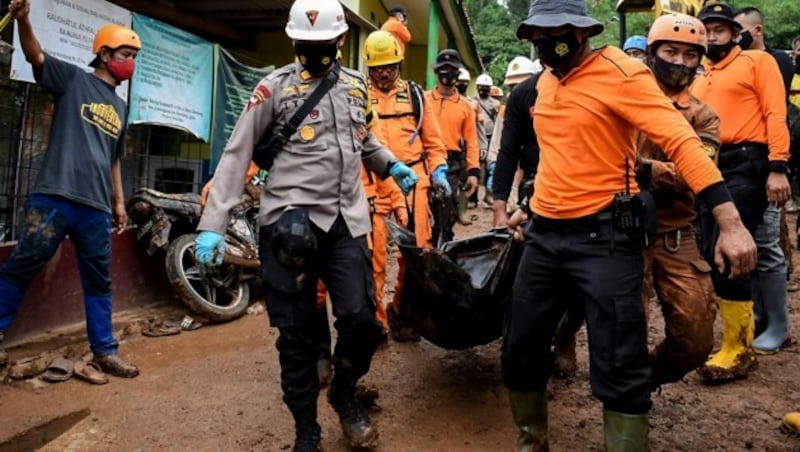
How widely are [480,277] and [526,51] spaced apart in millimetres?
34643

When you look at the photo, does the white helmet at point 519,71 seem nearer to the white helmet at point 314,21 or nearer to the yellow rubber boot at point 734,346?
the yellow rubber boot at point 734,346

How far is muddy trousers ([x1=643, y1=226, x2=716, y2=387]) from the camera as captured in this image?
3.07 metres

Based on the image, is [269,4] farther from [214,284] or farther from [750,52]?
[750,52]

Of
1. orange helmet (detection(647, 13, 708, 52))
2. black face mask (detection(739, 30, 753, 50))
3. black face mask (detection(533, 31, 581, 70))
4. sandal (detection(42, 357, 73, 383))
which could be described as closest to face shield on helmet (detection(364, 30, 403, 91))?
orange helmet (detection(647, 13, 708, 52))

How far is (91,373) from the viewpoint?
4199mm

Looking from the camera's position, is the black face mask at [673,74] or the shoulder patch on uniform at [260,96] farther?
the black face mask at [673,74]

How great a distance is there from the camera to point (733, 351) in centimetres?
410

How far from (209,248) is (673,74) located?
233cm

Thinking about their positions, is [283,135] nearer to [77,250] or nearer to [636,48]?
[77,250]

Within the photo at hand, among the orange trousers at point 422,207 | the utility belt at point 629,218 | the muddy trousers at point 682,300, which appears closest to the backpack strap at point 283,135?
the utility belt at point 629,218

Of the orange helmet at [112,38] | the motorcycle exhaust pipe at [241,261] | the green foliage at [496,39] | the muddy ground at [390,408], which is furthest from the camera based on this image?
the green foliage at [496,39]

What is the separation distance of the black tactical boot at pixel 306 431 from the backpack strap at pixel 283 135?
114cm

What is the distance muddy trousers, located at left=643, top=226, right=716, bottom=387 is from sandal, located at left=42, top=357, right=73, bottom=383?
3534mm

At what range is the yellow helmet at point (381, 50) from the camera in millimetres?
4785
